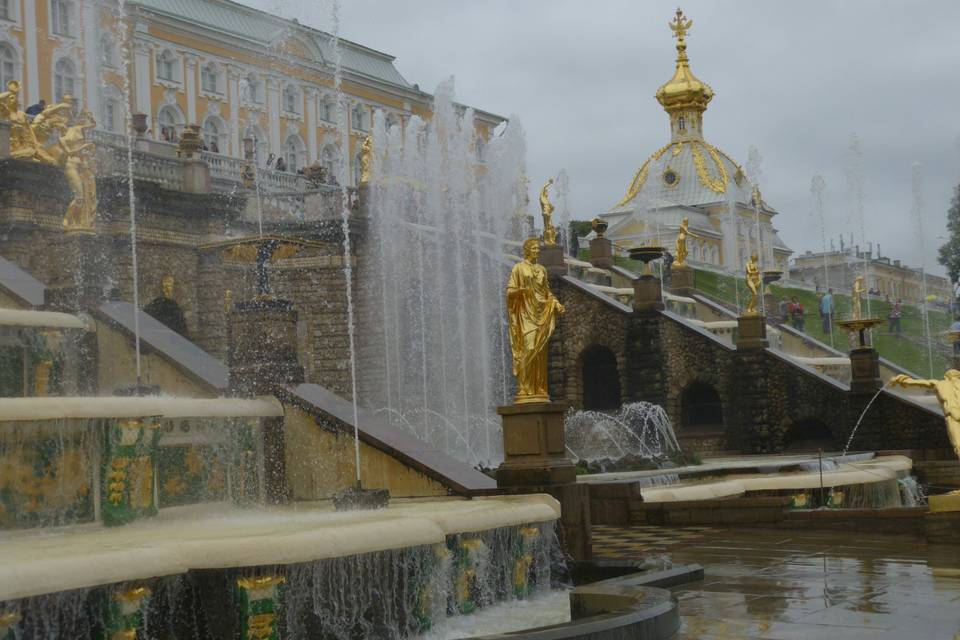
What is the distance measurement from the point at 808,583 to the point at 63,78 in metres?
38.4

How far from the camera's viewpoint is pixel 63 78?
44625 mm

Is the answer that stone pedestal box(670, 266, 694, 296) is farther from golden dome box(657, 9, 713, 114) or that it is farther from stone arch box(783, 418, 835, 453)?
golden dome box(657, 9, 713, 114)

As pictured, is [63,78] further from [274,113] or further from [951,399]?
[951,399]

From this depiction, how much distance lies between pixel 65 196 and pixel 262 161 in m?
25.4

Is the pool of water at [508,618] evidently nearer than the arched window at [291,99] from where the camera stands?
Yes

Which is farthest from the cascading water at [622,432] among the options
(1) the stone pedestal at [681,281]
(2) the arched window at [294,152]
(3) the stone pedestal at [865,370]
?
(2) the arched window at [294,152]

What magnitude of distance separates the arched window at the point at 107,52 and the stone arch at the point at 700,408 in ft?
77.9

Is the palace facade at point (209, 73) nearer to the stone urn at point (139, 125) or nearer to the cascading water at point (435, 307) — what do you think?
the stone urn at point (139, 125)

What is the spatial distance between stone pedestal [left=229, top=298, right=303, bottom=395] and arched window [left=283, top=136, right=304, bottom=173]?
4048 cm

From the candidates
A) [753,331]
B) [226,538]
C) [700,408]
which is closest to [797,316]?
[700,408]

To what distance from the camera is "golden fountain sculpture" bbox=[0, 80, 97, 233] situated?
21703 millimetres

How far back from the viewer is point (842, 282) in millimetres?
77500

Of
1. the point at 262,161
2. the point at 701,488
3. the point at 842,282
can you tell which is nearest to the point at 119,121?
the point at 262,161

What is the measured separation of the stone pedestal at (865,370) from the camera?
29953 millimetres
